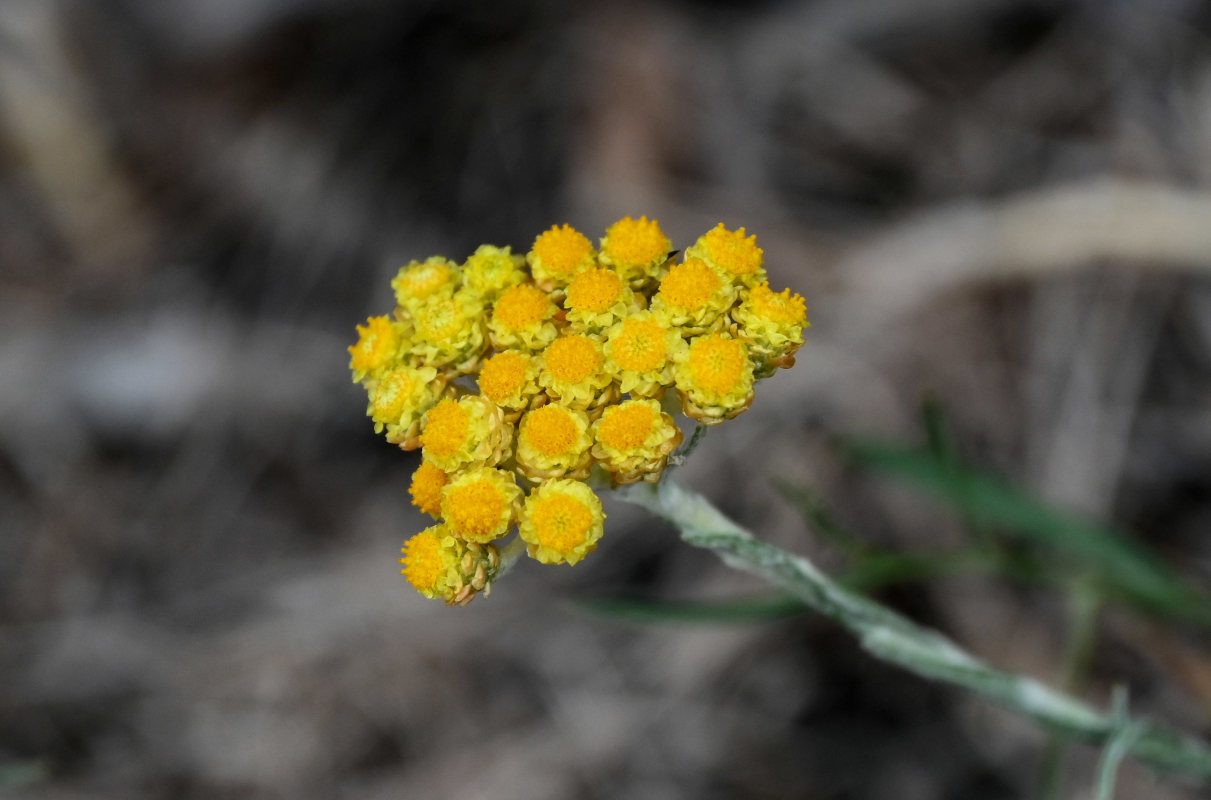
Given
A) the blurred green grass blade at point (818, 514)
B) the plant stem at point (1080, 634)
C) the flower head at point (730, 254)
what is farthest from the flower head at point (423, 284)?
the plant stem at point (1080, 634)

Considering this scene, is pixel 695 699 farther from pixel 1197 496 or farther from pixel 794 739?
pixel 1197 496

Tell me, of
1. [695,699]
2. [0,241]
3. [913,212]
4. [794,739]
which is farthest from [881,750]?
[0,241]

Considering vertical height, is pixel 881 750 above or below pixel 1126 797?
above

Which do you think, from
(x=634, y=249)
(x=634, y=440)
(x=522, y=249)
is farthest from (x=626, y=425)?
(x=522, y=249)

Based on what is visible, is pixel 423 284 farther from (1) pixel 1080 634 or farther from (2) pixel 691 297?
(1) pixel 1080 634

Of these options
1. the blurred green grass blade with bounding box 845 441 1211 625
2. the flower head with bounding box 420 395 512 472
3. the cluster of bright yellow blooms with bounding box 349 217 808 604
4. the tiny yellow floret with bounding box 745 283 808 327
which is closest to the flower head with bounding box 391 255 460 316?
the cluster of bright yellow blooms with bounding box 349 217 808 604

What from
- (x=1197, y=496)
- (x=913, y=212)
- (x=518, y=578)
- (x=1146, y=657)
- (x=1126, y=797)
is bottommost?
(x=1126, y=797)

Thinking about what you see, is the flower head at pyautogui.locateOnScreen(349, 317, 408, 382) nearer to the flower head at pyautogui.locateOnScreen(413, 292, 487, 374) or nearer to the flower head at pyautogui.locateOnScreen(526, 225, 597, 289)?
the flower head at pyautogui.locateOnScreen(413, 292, 487, 374)
